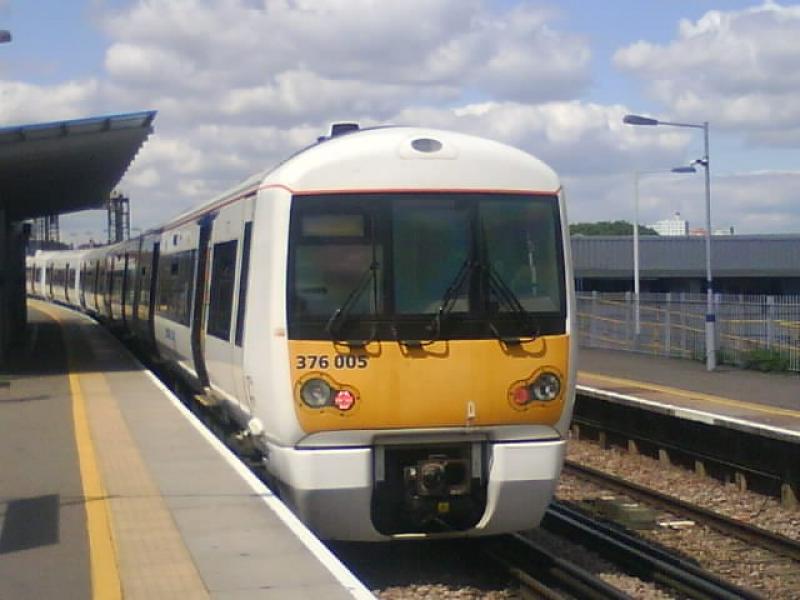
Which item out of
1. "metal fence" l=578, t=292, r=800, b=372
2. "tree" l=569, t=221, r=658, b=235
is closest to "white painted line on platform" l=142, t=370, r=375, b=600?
"metal fence" l=578, t=292, r=800, b=372

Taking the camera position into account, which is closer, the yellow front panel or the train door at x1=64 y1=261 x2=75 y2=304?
the yellow front panel

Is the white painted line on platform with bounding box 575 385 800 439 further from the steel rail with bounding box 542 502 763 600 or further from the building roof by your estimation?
the building roof

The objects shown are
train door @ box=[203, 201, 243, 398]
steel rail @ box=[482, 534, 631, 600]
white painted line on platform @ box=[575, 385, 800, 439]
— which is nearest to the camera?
steel rail @ box=[482, 534, 631, 600]

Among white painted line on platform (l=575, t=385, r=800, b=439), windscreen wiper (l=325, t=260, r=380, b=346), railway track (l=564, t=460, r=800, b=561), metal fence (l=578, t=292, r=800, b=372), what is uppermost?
windscreen wiper (l=325, t=260, r=380, b=346)

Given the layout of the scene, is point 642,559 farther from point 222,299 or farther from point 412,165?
point 222,299

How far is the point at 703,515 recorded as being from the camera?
455 inches

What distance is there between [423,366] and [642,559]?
2.44 meters

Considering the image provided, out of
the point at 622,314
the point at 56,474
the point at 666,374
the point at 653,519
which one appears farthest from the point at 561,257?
the point at 622,314

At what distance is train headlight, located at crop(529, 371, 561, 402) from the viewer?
8445 millimetres

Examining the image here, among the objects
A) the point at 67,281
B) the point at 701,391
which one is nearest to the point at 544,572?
the point at 701,391

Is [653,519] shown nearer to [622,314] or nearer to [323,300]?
[323,300]

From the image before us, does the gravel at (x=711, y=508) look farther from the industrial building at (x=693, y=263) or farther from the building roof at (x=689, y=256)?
the building roof at (x=689, y=256)

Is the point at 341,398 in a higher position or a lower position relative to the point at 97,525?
higher

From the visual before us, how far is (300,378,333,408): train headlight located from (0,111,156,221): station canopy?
38.8ft
